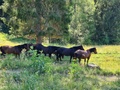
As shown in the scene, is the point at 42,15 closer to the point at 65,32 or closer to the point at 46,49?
the point at 65,32

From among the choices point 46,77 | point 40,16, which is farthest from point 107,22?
point 46,77

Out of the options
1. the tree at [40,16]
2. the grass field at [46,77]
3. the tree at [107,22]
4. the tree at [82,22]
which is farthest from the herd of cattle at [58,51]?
the tree at [107,22]

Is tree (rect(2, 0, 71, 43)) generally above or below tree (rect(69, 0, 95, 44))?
above

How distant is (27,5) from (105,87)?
640 inches

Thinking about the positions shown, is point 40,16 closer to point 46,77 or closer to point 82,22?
point 46,77

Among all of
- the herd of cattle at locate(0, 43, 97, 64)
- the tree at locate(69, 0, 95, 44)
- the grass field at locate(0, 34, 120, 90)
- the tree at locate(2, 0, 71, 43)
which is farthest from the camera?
the tree at locate(69, 0, 95, 44)

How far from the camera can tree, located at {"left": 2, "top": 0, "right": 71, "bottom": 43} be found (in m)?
27.2

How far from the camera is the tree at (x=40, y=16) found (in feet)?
89.2

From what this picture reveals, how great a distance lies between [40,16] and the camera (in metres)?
27.6

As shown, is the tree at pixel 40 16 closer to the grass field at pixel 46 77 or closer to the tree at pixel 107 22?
the grass field at pixel 46 77

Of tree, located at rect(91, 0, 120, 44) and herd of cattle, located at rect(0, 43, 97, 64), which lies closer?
herd of cattle, located at rect(0, 43, 97, 64)

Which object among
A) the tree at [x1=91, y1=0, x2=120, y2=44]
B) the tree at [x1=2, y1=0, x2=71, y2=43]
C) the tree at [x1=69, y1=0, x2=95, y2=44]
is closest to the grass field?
the tree at [x1=2, y1=0, x2=71, y2=43]

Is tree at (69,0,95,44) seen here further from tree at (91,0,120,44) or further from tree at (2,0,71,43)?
tree at (2,0,71,43)

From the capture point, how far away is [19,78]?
13.0 m
